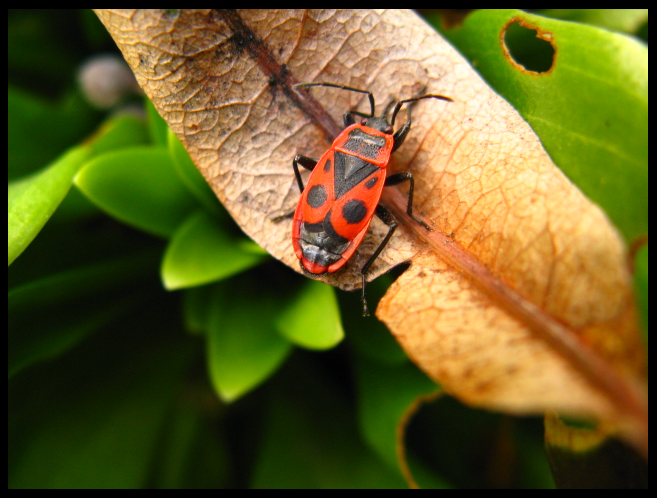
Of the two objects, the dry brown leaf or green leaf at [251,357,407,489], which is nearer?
the dry brown leaf

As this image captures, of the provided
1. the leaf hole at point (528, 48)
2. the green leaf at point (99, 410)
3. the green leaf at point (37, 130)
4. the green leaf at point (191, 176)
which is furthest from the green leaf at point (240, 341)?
the leaf hole at point (528, 48)

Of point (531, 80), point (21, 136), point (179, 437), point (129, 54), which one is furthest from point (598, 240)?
point (21, 136)

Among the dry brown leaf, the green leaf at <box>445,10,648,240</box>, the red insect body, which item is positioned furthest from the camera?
the red insect body

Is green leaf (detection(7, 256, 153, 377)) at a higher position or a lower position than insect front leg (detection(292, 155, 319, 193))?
higher

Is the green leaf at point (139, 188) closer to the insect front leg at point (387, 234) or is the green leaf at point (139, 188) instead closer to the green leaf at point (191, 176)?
the green leaf at point (191, 176)

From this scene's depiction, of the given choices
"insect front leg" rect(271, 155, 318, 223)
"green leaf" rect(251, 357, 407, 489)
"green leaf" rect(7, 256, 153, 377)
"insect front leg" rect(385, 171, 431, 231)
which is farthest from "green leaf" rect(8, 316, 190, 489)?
"insect front leg" rect(385, 171, 431, 231)

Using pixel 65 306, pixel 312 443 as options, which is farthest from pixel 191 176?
pixel 312 443

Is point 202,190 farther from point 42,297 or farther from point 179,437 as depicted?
point 179,437

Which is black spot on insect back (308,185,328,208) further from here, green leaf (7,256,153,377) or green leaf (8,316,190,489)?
green leaf (8,316,190,489)
